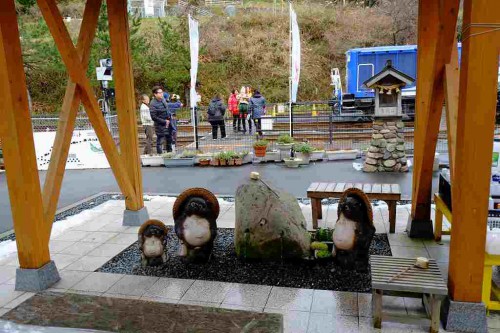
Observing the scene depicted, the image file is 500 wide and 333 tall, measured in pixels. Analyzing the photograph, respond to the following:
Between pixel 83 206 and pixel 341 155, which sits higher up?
pixel 341 155

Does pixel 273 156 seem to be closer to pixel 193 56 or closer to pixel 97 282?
pixel 193 56

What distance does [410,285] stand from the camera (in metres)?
2.87

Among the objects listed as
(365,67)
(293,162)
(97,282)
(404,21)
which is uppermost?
(404,21)

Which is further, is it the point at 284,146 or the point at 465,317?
the point at 284,146

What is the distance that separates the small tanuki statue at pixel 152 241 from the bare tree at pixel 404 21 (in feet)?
83.0

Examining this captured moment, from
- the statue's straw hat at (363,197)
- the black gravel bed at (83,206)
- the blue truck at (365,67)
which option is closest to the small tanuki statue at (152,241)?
the statue's straw hat at (363,197)

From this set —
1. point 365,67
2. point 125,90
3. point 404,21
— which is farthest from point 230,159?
point 404,21

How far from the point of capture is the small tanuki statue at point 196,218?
416cm

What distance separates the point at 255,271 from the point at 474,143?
2.34 m

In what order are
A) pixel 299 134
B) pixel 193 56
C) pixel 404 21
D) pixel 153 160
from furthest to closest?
pixel 404 21
pixel 299 134
pixel 193 56
pixel 153 160

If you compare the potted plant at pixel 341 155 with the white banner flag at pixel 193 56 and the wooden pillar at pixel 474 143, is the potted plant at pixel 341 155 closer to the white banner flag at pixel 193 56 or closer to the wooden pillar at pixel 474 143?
the white banner flag at pixel 193 56

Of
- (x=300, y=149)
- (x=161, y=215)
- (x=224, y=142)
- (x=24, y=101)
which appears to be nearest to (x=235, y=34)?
(x=224, y=142)

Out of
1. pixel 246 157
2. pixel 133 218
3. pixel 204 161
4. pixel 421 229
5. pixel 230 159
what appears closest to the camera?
pixel 421 229

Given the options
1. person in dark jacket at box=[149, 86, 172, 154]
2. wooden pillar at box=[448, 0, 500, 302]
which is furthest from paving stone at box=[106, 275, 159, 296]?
person in dark jacket at box=[149, 86, 172, 154]
